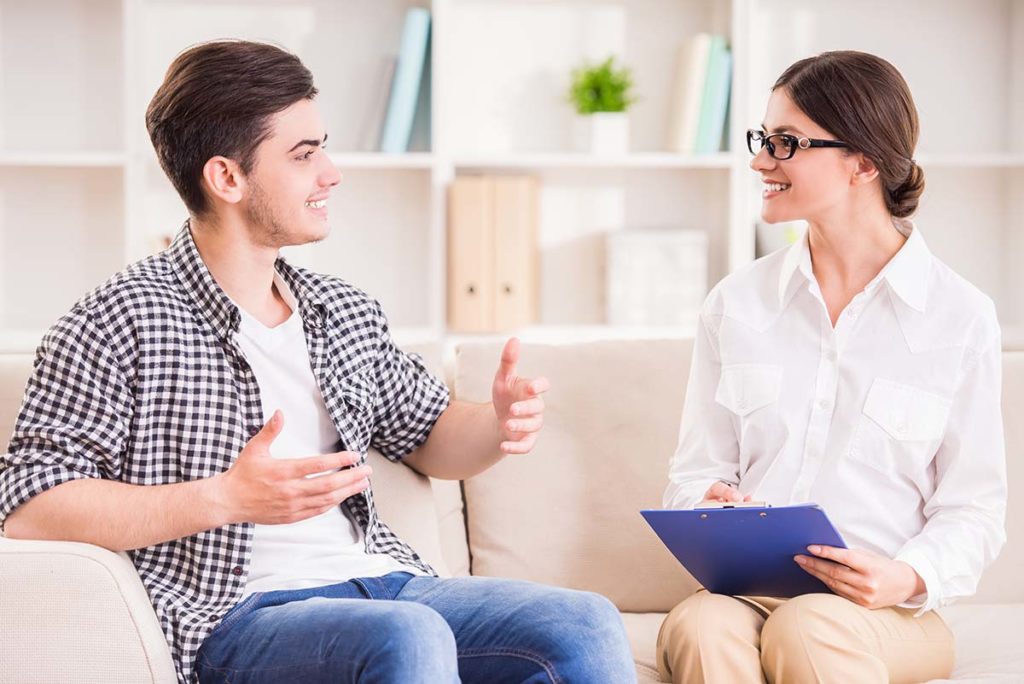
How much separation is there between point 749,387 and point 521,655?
0.58 metres

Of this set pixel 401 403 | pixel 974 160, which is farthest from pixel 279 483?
pixel 974 160

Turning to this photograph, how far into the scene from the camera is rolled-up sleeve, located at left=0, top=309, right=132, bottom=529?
150cm

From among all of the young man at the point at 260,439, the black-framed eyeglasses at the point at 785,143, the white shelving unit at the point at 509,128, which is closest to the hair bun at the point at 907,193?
the black-framed eyeglasses at the point at 785,143

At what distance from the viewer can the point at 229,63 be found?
5.54ft

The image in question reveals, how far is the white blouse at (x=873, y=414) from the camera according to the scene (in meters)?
1.74

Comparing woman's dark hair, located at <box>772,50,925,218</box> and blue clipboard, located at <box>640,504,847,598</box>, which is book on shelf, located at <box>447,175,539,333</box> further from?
blue clipboard, located at <box>640,504,847,598</box>

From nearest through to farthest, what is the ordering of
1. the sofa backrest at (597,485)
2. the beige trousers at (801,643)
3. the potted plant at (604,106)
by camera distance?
the beige trousers at (801,643) → the sofa backrest at (597,485) → the potted plant at (604,106)

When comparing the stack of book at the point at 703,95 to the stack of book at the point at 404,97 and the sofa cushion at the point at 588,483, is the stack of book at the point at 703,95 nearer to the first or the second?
the stack of book at the point at 404,97

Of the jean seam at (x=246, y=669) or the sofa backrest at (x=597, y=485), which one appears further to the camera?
the sofa backrest at (x=597, y=485)

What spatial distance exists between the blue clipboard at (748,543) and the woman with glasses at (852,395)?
1.2 inches

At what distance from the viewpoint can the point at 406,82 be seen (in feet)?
10.5

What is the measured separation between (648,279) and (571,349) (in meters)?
1.19

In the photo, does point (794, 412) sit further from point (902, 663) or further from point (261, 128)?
point (261, 128)

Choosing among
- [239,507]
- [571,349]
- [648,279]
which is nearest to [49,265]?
[648,279]
